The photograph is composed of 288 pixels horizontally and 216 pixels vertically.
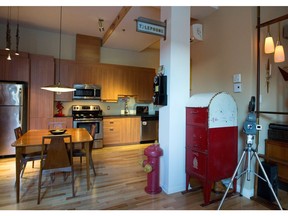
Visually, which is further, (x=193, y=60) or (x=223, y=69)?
(x=193, y=60)

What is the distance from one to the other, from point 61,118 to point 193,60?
10.9 feet

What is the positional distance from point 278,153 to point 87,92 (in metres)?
4.27

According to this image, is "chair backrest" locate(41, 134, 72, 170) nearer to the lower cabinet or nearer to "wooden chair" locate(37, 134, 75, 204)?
"wooden chair" locate(37, 134, 75, 204)

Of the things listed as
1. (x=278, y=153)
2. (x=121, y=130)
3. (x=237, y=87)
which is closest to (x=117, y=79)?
(x=121, y=130)

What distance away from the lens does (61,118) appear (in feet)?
15.0

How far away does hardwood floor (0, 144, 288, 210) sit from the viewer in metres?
2.22

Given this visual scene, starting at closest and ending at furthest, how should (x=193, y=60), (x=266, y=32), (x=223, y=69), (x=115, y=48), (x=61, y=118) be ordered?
(x=266, y=32)
(x=223, y=69)
(x=193, y=60)
(x=61, y=118)
(x=115, y=48)

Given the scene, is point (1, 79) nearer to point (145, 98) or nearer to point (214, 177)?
point (145, 98)

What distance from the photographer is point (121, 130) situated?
17.3 feet

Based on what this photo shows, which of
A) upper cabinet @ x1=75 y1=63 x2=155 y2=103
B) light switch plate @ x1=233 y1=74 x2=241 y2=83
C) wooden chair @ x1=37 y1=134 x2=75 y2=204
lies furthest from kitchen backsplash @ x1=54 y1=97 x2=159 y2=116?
light switch plate @ x1=233 y1=74 x2=241 y2=83

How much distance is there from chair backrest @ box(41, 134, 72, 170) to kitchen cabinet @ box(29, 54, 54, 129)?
226 cm

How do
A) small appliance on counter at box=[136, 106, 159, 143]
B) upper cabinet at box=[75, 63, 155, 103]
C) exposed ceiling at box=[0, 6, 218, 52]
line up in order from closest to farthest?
exposed ceiling at box=[0, 6, 218, 52] → upper cabinet at box=[75, 63, 155, 103] → small appliance on counter at box=[136, 106, 159, 143]

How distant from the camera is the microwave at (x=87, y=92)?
491 cm
